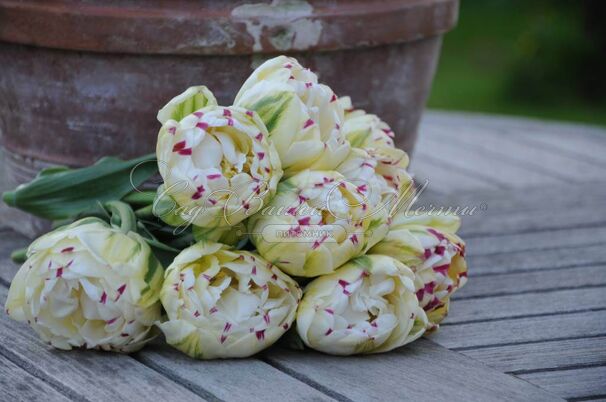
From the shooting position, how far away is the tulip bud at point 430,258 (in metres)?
1.17

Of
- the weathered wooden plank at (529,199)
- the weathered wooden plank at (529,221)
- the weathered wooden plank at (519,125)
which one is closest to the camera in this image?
the weathered wooden plank at (529,221)

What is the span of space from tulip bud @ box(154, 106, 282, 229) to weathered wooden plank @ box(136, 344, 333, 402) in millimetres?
160

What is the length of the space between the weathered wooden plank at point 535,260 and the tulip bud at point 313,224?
44cm

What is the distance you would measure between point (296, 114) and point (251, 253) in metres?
0.16

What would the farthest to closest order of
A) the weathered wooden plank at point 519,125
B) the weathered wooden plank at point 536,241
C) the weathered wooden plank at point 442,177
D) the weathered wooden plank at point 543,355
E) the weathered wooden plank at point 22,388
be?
the weathered wooden plank at point 519,125, the weathered wooden plank at point 442,177, the weathered wooden plank at point 536,241, the weathered wooden plank at point 543,355, the weathered wooden plank at point 22,388

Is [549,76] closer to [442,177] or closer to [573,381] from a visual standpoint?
[442,177]

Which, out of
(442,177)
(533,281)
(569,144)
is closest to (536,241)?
(533,281)

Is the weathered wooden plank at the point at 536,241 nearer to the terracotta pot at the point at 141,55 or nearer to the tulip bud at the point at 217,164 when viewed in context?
the terracotta pot at the point at 141,55

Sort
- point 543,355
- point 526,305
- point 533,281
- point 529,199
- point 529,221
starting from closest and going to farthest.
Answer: point 543,355, point 526,305, point 533,281, point 529,221, point 529,199

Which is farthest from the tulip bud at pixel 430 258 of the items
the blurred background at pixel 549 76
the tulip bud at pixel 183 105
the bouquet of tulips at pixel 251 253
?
the blurred background at pixel 549 76

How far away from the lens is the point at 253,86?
1.16 meters

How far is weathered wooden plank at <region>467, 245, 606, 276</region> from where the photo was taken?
1.51m

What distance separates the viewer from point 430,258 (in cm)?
118

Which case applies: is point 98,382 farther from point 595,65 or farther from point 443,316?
point 595,65
